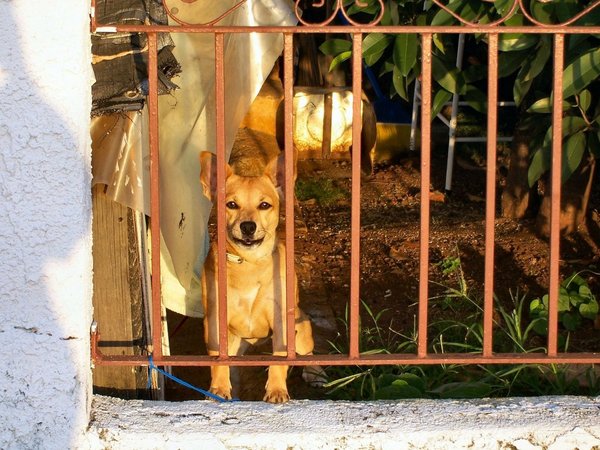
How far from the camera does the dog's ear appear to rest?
4418 mm

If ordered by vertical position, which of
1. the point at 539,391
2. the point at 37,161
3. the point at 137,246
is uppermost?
the point at 37,161

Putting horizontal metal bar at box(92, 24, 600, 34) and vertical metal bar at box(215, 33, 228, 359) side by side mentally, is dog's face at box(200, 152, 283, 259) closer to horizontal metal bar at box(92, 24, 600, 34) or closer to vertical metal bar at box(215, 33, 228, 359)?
vertical metal bar at box(215, 33, 228, 359)

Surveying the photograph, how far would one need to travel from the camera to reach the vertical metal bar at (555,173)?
12.0 feet

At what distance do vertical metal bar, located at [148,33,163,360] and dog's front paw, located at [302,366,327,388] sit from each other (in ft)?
4.89

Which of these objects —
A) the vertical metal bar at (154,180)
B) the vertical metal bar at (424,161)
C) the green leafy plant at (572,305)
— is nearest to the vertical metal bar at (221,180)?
→ the vertical metal bar at (154,180)

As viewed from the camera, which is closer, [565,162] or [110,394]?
[110,394]

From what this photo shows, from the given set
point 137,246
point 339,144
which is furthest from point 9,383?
point 339,144

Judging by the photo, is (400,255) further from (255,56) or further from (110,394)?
(110,394)

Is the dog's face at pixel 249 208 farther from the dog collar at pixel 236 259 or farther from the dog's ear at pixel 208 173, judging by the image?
the dog's ear at pixel 208 173

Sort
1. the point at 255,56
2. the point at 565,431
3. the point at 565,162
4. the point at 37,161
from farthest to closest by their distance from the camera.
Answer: the point at 565,162
the point at 255,56
the point at 565,431
the point at 37,161

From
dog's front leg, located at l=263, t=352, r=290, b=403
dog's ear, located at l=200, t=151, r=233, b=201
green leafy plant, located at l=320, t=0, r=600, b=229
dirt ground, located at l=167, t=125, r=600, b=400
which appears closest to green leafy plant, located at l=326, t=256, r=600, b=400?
dirt ground, located at l=167, t=125, r=600, b=400

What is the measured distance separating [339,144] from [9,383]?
5920mm

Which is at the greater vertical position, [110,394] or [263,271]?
[263,271]

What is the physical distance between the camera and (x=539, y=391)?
4555mm
